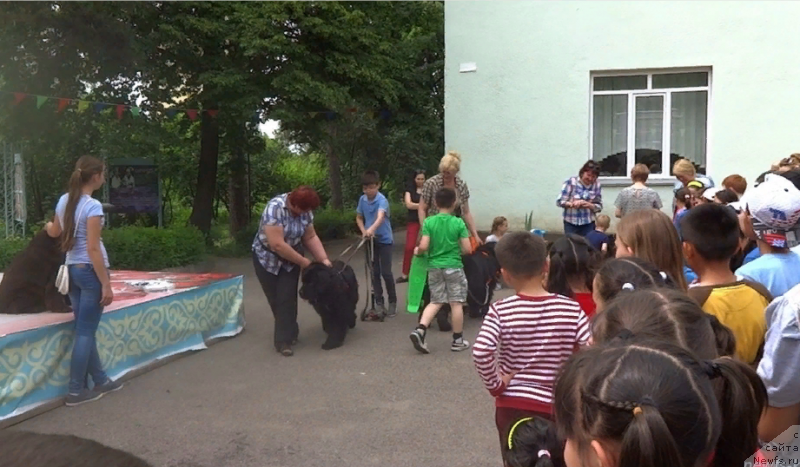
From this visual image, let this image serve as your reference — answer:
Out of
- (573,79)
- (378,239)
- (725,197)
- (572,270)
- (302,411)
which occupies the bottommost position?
(302,411)

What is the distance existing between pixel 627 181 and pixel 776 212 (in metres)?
9.79

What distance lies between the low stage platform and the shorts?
2223mm

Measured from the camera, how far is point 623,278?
3.04 meters

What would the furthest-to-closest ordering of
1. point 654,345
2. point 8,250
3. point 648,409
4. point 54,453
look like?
point 8,250 < point 654,345 < point 648,409 < point 54,453

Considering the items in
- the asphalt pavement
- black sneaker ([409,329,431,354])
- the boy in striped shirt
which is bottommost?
the asphalt pavement

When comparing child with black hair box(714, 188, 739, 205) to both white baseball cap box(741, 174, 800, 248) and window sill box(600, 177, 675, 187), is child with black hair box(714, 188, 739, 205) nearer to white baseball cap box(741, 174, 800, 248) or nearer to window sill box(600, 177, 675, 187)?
white baseball cap box(741, 174, 800, 248)

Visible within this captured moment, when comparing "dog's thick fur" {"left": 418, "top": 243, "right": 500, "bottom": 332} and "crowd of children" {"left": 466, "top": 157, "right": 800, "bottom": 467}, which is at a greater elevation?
"crowd of children" {"left": 466, "top": 157, "right": 800, "bottom": 467}

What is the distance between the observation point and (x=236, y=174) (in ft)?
57.7

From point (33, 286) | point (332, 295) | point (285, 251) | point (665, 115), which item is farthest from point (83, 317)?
point (665, 115)

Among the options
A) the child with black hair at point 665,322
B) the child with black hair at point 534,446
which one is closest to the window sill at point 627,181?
the child with black hair at point 665,322

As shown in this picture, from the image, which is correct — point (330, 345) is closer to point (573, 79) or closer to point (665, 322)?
point (665, 322)

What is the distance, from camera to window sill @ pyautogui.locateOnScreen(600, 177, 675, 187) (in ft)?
41.0

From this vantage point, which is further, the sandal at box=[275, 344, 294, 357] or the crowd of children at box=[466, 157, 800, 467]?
the sandal at box=[275, 344, 294, 357]

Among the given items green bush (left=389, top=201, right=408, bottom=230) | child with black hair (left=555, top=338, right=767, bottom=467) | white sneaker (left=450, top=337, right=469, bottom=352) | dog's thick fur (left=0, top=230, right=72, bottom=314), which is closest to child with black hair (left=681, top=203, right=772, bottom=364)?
child with black hair (left=555, top=338, right=767, bottom=467)
